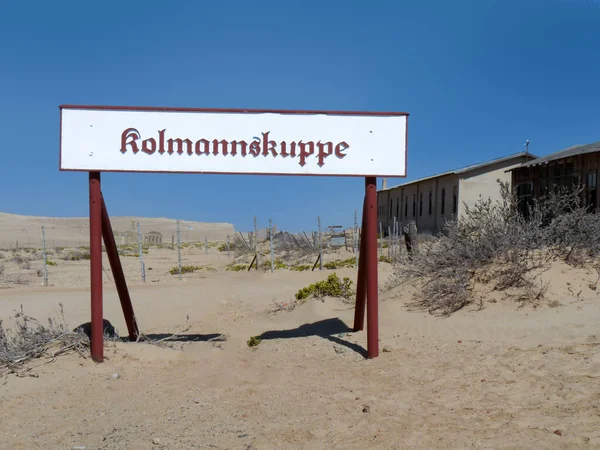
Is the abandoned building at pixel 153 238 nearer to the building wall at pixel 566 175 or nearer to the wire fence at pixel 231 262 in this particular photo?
the wire fence at pixel 231 262

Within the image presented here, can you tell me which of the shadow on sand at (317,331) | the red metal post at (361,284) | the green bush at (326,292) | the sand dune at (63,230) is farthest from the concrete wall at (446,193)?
the sand dune at (63,230)

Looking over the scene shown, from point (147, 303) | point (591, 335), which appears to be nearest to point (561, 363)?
point (591, 335)

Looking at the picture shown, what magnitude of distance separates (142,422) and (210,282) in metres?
11.9

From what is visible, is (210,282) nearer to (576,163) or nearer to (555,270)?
(555,270)

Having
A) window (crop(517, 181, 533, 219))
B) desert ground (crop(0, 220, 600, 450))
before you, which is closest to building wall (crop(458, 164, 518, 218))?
window (crop(517, 181, 533, 219))

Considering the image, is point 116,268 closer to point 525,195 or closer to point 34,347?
point 34,347

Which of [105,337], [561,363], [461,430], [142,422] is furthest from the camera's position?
[105,337]

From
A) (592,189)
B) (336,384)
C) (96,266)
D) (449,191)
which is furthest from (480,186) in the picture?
(96,266)

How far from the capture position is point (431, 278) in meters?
9.80

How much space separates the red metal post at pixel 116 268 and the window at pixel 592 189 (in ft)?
45.8

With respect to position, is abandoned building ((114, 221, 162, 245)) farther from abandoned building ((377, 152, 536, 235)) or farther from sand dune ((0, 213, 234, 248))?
abandoned building ((377, 152, 536, 235))

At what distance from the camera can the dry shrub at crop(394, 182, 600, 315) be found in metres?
8.90

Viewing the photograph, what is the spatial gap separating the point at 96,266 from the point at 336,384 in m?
3.21

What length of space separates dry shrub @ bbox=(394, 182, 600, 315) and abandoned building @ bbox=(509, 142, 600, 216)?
165 inches
